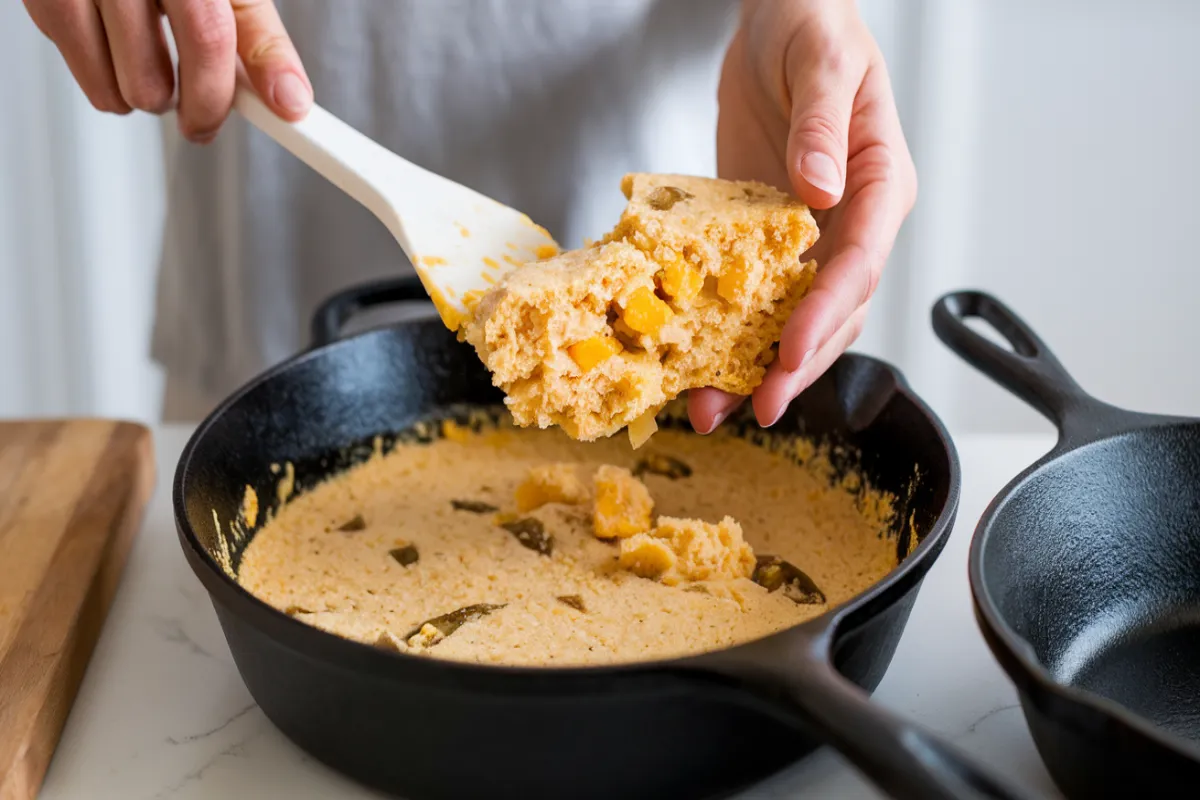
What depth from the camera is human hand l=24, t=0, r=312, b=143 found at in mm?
1141

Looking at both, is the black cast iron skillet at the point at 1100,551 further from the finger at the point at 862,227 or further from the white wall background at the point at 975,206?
the white wall background at the point at 975,206

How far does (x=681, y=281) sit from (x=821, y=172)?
154 millimetres

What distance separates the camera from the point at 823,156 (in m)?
1.02

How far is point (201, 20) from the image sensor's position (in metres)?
1.13

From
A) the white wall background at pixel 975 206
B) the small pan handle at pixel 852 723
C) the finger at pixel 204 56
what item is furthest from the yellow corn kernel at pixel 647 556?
the white wall background at pixel 975 206

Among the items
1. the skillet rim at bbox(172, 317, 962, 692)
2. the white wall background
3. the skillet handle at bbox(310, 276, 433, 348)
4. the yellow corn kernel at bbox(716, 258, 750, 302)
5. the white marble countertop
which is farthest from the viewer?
the white wall background

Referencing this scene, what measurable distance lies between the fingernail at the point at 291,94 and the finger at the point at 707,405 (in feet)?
1.59

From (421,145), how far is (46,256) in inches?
48.8

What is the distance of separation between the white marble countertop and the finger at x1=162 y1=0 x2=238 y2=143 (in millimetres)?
488

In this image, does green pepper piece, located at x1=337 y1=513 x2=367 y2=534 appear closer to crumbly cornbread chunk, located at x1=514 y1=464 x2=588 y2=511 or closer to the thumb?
crumbly cornbread chunk, located at x1=514 y1=464 x2=588 y2=511

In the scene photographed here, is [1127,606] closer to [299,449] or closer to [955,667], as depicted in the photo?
[955,667]

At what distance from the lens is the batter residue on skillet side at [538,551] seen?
1.04 m

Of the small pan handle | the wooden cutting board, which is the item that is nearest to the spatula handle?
the wooden cutting board

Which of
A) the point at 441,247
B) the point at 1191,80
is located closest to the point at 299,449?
the point at 441,247
